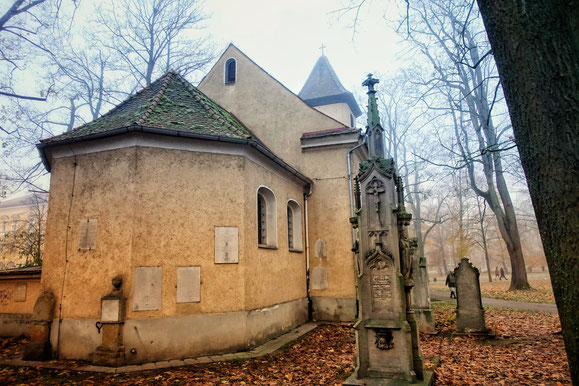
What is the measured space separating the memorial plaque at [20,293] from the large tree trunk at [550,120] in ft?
42.0

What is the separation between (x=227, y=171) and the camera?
31.2 ft

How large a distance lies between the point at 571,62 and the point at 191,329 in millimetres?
8117

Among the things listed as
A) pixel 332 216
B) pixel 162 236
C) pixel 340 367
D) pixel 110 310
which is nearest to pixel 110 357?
pixel 110 310

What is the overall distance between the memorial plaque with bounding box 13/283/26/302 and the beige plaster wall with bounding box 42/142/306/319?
2.75m

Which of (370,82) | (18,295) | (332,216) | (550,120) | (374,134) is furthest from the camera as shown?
(332,216)

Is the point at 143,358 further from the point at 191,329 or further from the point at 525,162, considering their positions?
the point at 525,162

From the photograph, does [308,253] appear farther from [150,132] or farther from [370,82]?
[370,82]

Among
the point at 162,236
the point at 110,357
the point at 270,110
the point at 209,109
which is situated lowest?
the point at 110,357

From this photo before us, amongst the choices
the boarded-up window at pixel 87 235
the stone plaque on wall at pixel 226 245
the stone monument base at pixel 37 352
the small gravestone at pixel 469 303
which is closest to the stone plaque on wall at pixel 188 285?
the stone plaque on wall at pixel 226 245

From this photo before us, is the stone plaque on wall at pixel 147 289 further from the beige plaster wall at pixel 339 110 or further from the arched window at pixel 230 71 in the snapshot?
the beige plaster wall at pixel 339 110

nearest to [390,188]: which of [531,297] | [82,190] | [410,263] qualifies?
[410,263]

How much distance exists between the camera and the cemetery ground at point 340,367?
6457mm

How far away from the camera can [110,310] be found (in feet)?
25.9

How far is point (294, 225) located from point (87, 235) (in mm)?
6919
